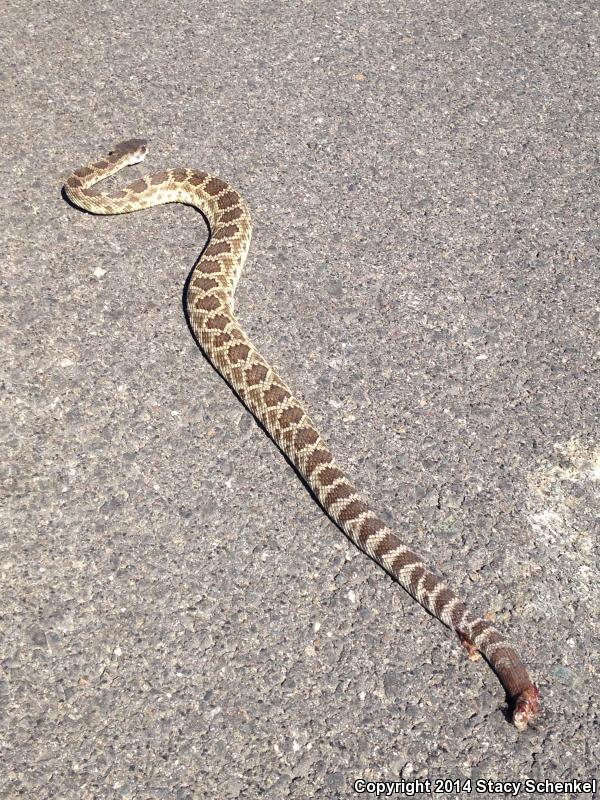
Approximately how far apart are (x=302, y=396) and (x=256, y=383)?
0.96ft

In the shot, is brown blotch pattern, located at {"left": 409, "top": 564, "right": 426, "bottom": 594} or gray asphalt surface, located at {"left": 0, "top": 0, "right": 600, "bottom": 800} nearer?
gray asphalt surface, located at {"left": 0, "top": 0, "right": 600, "bottom": 800}

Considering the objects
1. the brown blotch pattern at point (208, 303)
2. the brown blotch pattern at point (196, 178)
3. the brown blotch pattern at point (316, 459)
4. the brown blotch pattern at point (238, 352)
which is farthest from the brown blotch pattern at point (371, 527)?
the brown blotch pattern at point (196, 178)

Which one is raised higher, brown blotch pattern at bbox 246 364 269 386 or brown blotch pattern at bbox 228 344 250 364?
brown blotch pattern at bbox 246 364 269 386

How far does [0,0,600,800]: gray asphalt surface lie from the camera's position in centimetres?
391

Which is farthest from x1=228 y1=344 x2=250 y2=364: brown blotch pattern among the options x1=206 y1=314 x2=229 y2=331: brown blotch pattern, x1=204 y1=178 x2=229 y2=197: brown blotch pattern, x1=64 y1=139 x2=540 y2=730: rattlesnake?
x1=204 y1=178 x2=229 y2=197: brown blotch pattern

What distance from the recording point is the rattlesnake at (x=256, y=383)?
4160 mm

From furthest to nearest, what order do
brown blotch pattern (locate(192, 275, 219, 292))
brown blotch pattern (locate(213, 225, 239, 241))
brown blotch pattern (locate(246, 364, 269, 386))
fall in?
brown blotch pattern (locate(213, 225, 239, 241)), brown blotch pattern (locate(192, 275, 219, 292)), brown blotch pattern (locate(246, 364, 269, 386))

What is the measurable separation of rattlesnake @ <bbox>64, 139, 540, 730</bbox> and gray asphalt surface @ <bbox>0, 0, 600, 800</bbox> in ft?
0.36

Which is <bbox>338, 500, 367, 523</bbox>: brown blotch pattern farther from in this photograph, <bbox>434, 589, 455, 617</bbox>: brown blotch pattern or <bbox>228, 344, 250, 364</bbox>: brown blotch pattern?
<bbox>228, 344, 250, 364</bbox>: brown blotch pattern

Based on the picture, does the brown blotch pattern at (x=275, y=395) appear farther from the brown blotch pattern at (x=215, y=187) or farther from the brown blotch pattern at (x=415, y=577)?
the brown blotch pattern at (x=215, y=187)

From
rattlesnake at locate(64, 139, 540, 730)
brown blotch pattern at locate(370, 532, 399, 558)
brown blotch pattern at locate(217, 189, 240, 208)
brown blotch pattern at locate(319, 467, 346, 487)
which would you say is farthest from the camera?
brown blotch pattern at locate(217, 189, 240, 208)

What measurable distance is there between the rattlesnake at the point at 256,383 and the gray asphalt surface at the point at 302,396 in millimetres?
109

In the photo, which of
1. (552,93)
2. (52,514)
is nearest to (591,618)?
(52,514)
